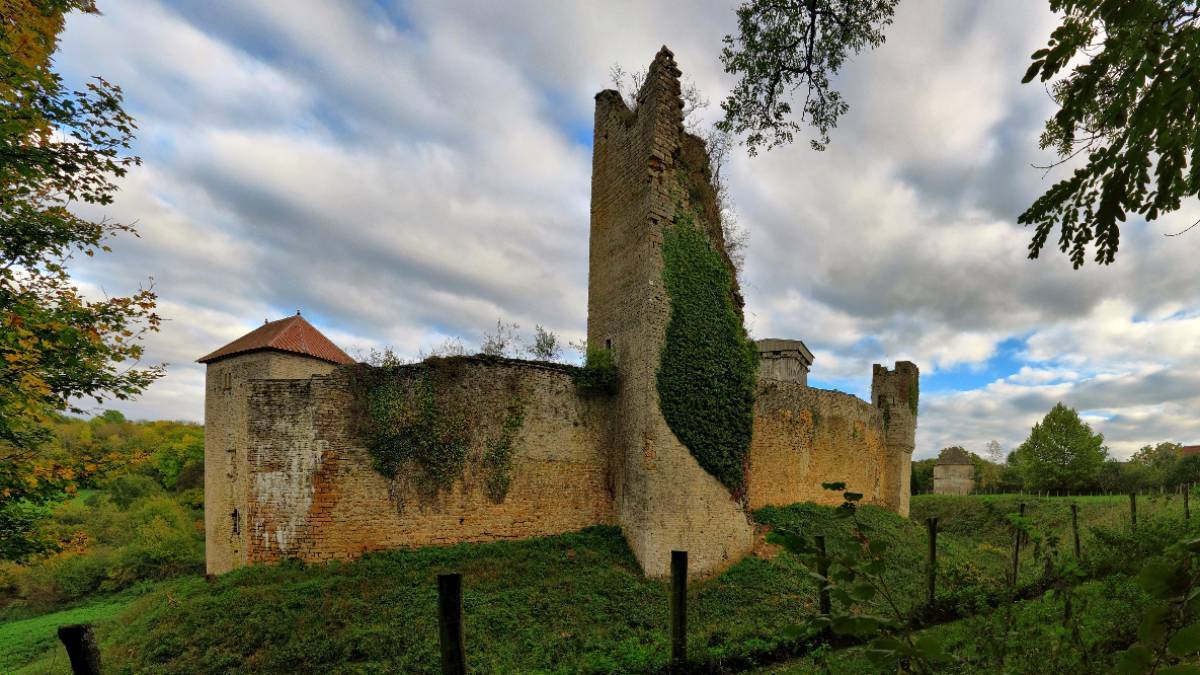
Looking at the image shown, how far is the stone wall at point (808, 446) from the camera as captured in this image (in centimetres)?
1720

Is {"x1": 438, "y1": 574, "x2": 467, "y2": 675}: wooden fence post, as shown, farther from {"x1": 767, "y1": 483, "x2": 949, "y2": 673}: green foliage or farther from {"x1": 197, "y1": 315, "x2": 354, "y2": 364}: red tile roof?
{"x1": 197, "y1": 315, "x2": 354, "y2": 364}: red tile roof

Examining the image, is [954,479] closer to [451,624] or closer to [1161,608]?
[451,624]

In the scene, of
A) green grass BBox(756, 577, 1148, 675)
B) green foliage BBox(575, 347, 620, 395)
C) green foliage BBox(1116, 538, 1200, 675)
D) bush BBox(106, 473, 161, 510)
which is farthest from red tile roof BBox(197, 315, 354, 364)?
bush BBox(106, 473, 161, 510)

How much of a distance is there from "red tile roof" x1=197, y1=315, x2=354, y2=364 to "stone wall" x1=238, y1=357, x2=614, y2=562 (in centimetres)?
785

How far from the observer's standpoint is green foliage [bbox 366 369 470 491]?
1223 centimetres

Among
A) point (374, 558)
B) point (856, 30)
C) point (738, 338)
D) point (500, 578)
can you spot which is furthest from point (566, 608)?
point (856, 30)

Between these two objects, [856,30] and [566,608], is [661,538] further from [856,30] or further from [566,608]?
[856,30]

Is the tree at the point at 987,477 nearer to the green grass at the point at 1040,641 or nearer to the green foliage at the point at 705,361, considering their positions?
the green foliage at the point at 705,361

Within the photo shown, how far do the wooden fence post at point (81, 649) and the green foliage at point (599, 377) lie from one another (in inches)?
408

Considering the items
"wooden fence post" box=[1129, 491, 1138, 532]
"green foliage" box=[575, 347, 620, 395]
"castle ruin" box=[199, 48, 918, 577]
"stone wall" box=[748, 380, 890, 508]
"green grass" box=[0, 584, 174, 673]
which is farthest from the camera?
"stone wall" box=[748, 380, 890, 508]

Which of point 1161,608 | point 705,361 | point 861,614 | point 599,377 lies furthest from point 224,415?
point 1161,608

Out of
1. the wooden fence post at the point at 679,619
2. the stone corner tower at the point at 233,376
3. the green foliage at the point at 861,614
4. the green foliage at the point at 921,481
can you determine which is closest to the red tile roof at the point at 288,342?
the stone corner tower at the point at 233,376

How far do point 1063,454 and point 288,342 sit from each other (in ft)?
165

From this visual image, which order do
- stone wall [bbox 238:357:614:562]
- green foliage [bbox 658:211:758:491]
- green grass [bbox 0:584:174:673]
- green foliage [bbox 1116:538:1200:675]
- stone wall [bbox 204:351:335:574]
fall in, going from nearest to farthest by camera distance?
1. green foliage [bbox 1116:538:1200:675]
2. stone wall [bbox 238:357:614:562]
3. green foliage [bbox 658:211:758:491]
4. green grass [bbox 0:584:174:673]
5. stone wall [bbox 204:351:335:574]
